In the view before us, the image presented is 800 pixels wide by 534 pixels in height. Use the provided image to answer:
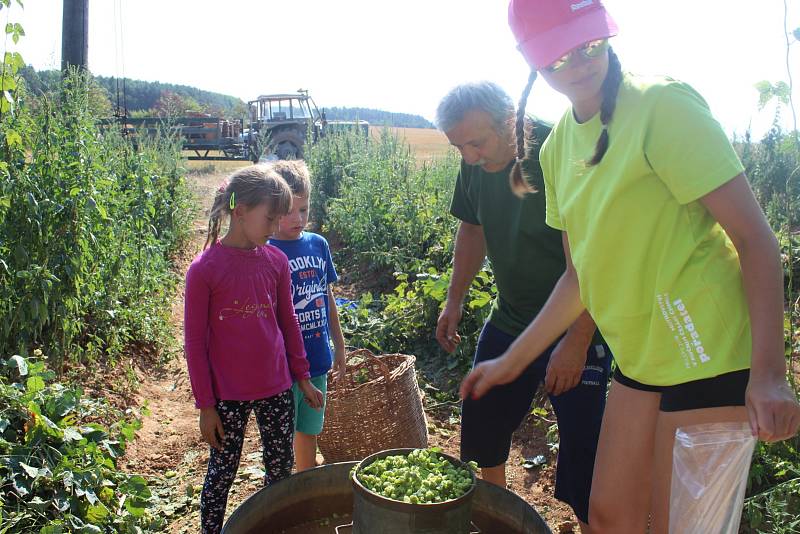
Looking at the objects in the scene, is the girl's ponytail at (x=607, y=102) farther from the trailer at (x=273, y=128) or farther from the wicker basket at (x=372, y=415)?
the trailer at (x=273, y=128)

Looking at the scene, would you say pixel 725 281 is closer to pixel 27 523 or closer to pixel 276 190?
pixel 276 190

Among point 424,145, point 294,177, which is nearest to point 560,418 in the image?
point 294,177

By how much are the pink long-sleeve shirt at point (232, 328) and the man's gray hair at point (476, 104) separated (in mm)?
793

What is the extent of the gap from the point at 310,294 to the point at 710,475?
1.67m

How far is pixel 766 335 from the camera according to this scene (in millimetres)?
1341

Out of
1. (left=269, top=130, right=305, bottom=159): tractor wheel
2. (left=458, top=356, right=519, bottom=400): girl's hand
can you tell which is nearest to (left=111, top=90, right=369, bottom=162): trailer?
(left=269, top=130, right=305, bottom=159): tractor wheel

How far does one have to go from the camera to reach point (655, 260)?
152cm

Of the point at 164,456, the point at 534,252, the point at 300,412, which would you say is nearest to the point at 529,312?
the point at 534,252

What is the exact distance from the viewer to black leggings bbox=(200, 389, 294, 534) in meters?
2.32

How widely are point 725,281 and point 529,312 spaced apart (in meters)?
0.90

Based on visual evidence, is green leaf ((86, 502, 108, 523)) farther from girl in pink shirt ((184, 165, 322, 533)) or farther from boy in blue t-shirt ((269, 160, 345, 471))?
boy in blue t-shirt ((269, 160, 345, 471))

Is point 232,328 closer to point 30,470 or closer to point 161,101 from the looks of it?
point 30,470

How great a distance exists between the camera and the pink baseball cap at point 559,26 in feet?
5.03

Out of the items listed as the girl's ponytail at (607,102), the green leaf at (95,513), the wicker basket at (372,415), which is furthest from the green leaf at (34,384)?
the girl's ponytail at (607,102)
